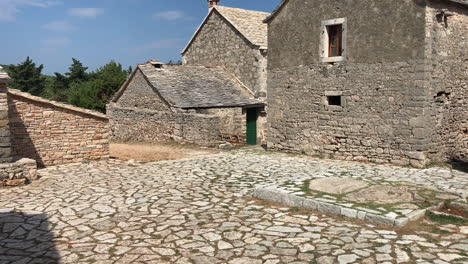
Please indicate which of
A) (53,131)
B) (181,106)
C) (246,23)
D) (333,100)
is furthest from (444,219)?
(246,23)

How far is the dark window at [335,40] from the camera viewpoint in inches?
504

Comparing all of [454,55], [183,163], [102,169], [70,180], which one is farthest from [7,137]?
[454,55]

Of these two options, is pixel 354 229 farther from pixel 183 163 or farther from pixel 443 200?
pixel 183 163

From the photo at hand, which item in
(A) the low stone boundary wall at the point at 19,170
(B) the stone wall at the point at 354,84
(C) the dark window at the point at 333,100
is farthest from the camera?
(C) the dark window at the point at 333,100

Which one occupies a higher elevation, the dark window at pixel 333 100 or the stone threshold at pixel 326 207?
the dark window at pixel 333 100

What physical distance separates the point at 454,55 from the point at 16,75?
42.7 m

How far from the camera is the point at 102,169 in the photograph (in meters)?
11.7

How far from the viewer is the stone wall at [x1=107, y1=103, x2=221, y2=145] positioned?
55.8ft

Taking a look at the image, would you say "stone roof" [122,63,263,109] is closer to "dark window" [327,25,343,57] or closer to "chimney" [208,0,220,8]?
"chimney" [208,0,220,8]

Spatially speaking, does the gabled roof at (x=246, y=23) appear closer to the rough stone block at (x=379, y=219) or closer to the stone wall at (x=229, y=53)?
the stone wall at (x=229, y=53)

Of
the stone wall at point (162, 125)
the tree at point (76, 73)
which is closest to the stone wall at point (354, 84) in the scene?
the stone wall at point (162, 125)

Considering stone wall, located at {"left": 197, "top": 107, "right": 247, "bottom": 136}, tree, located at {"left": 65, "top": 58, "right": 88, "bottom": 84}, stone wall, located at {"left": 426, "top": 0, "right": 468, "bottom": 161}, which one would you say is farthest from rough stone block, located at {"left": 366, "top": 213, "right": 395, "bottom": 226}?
tree, located at {"left": 65, "top": 58, "right": 88, "bottom": 84}

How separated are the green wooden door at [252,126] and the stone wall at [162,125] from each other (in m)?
3.87

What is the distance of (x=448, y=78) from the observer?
38.3 feet
